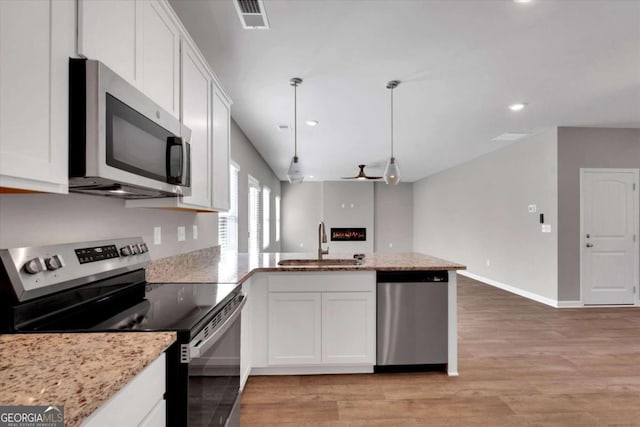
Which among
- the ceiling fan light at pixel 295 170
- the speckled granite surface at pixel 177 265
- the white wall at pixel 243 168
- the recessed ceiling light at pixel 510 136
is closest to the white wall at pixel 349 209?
the white wall at pixel 243 168

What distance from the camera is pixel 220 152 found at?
260cm

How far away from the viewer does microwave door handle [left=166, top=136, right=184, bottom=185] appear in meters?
1.57

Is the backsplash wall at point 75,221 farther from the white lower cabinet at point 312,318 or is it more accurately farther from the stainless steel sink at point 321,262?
the stainless steel sink at point 321,262

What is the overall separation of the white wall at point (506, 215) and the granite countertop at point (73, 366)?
18.0 ft

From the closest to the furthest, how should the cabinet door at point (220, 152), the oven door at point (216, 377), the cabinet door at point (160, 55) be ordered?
1. the oven door at point (216, 377)
2. the cabinet door at point (160, 55)
3. the cabinet door at point (220, 152)

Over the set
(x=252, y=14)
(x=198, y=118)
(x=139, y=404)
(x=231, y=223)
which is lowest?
(x=139, y=404)

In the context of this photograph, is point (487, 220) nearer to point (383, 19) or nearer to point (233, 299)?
point (383, 19)

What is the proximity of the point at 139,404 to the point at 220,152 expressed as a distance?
1993 mm

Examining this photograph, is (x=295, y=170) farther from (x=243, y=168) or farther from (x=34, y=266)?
(x=34, y=266)

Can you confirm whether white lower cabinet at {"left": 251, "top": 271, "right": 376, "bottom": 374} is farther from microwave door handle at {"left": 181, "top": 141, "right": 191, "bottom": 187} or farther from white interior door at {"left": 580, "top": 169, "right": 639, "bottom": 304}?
white interior door at {"left": 580, "top": 169, "right": 639, "bottom": 304}

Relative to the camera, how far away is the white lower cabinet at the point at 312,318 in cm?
259

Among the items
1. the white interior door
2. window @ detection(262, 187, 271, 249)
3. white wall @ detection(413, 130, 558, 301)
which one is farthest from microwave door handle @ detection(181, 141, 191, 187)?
the white interior door

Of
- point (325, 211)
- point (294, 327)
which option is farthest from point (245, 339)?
point (325, 211)

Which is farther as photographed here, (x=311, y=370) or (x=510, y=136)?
(x=510, y=136)
